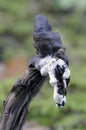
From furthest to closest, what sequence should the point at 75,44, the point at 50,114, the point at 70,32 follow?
the point at 70,32
the point at 75,44
the point at 50,114

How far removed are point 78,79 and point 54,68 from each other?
2.37 m

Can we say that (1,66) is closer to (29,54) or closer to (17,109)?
(29,54)

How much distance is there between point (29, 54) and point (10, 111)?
3455 millimetres

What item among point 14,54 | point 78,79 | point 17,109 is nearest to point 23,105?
point 17,109

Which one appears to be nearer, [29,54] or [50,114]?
[50,114]

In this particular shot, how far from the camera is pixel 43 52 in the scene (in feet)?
6.60

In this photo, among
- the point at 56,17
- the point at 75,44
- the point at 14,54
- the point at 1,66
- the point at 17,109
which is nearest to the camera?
the point at 17,109

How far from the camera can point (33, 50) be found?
18.8 feet

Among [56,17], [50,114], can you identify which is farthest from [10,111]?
[56,17]

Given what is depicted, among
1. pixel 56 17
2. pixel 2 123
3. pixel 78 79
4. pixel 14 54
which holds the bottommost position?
pixel 2 123

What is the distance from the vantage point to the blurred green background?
3.66 meters

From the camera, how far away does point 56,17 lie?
23.9 ft

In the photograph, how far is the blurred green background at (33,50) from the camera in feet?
12.0

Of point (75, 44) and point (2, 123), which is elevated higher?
point (75, 44)
